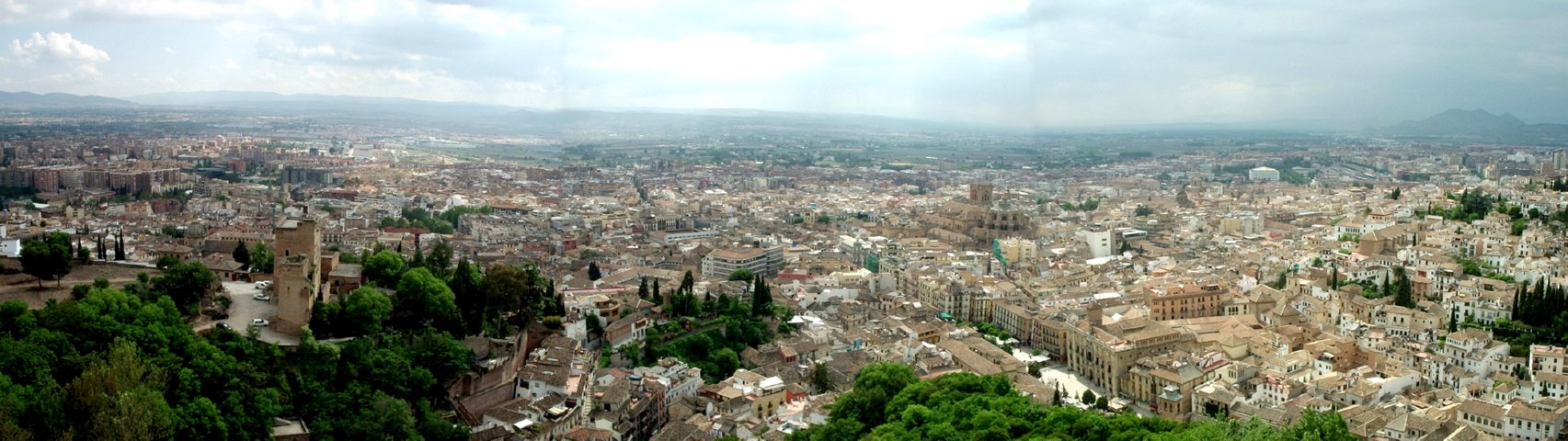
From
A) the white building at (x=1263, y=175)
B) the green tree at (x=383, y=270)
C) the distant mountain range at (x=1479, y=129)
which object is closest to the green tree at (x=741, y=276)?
the green tree at (x=383, y=270)

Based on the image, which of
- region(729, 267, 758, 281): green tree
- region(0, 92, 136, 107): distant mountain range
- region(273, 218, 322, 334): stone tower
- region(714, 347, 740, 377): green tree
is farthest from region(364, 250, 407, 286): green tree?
region(0, 92, 136, 107): distant mountain range

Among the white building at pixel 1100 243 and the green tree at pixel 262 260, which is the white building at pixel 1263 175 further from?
the green tree at pixel 262 260

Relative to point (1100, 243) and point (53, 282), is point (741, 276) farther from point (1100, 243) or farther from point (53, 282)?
point (53, 282)

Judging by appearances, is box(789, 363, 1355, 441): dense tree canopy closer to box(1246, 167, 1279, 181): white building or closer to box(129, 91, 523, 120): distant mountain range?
box(1246, 167, 1279, 181): white building

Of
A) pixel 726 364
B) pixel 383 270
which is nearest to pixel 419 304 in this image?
pixel 383 270

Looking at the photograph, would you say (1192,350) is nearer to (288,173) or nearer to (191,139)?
(288,173)
